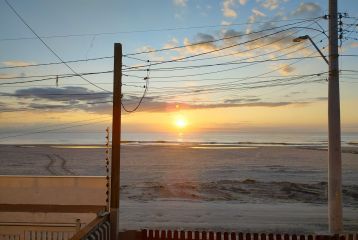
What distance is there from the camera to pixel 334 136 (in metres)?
14.0

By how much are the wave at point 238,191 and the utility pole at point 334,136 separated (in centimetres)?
1122

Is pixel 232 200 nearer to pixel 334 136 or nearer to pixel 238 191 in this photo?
pixel 238 191

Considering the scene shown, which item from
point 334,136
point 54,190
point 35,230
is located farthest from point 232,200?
point 35,230

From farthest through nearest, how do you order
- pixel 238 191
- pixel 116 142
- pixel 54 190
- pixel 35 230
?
1. pixel 238 191
2. pixel 54 190
3. pixel 35 230
4. pixel 116 142

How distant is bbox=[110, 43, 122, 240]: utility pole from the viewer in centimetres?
1067

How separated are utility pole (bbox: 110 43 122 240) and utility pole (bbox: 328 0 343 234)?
8.08 metres

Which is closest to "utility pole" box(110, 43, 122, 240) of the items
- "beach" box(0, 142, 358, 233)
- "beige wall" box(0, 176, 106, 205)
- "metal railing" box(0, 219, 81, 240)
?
"beige wall" box(0, 176, 106, 205)

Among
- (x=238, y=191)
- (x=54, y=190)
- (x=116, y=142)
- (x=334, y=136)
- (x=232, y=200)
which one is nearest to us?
(x=116, y=142)

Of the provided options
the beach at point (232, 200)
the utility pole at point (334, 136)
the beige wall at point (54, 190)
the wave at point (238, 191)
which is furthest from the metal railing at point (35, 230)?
the wave at point (238, 191)

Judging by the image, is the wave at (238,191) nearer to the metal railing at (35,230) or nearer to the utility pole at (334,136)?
the utility pole at (334,136)

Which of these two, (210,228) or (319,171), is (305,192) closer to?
(210,228)

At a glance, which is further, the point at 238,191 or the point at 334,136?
the point at 238,191

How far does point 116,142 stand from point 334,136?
325 inches

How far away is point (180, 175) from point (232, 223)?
834 inches
